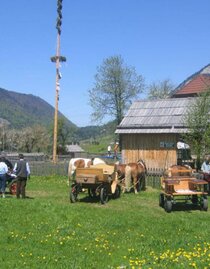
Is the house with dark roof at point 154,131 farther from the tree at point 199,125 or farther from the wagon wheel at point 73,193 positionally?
the wagon wheel at point 73,193

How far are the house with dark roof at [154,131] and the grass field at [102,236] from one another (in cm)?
1460

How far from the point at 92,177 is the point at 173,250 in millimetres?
7490

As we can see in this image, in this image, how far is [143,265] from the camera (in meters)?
8.51

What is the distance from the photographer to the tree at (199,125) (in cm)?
2603

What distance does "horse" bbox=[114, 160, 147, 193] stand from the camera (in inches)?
835

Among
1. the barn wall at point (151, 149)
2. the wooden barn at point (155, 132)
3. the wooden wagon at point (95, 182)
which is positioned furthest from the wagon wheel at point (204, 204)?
the barn wall at point (151, 149)

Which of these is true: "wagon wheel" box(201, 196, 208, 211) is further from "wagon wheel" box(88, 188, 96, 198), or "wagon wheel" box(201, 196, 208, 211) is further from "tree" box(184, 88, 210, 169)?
"tree" box(184, 88, 210, 169)

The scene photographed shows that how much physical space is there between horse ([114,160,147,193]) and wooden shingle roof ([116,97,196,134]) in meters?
8.99

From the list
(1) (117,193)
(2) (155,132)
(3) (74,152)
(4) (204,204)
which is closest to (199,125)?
(2) (155,132)

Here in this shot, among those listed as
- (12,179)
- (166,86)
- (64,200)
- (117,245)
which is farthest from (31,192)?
(166,86)

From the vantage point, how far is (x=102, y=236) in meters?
11.6

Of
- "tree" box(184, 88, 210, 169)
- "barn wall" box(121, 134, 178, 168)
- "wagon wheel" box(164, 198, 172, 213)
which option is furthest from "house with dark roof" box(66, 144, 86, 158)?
"wagon wheel" box(164, 198, 172, 213)

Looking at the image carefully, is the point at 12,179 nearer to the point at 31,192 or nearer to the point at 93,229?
the point at 31,192

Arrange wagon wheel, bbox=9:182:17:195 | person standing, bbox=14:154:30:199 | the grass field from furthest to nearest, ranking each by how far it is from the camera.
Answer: wagon wheel, bbox=9:182:17:195 < person standing, bbox=14:154:30:199 < the grass field
